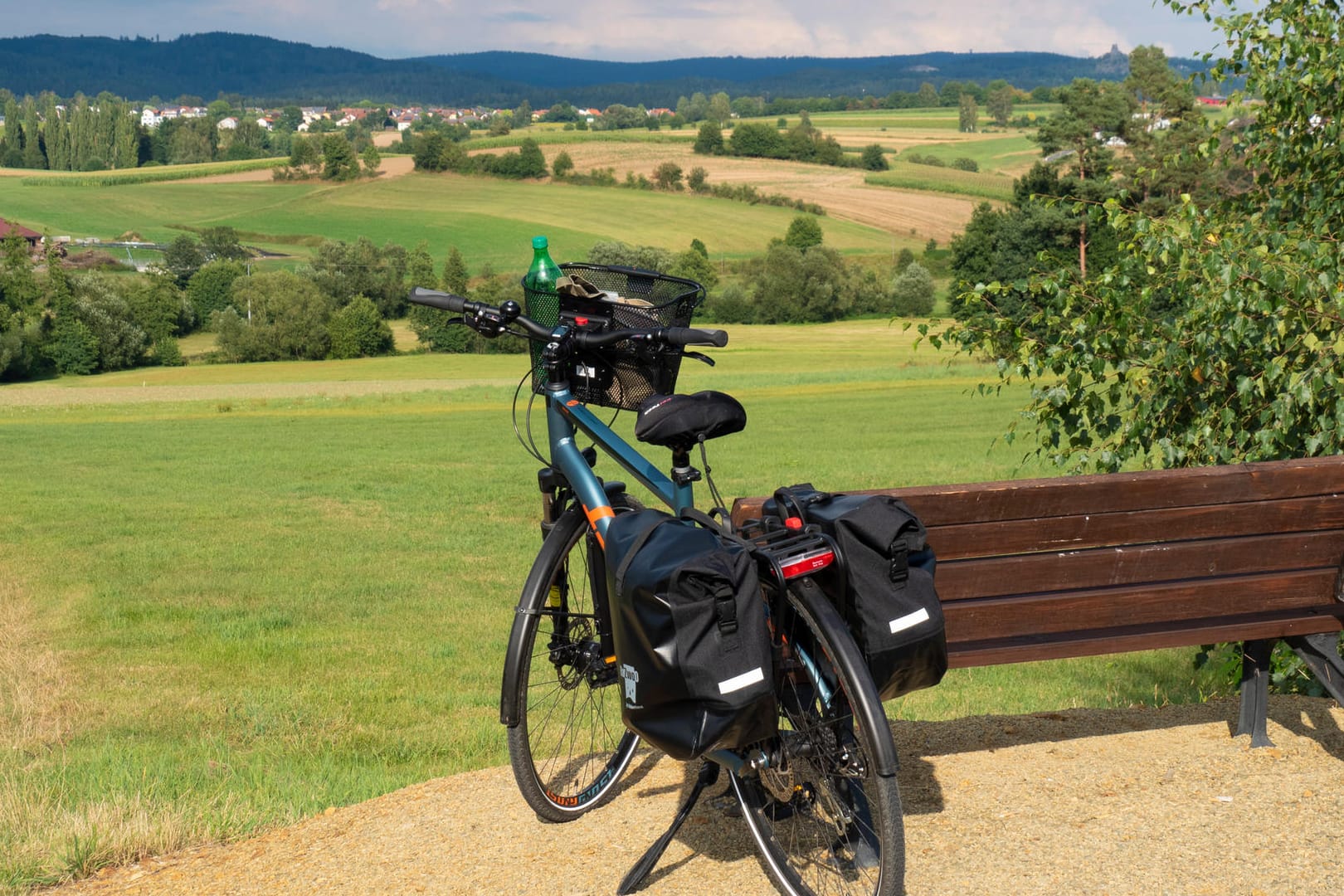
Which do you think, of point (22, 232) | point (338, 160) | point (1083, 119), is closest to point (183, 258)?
point (22, 232)

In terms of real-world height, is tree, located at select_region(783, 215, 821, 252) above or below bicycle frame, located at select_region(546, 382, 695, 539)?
below

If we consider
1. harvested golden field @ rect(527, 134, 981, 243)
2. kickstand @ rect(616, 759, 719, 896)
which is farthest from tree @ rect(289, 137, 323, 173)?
kickstand @ rect(616, 759, 719, 896)

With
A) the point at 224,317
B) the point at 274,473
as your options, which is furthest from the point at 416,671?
the point at 224,317

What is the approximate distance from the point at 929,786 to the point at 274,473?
68.4 feet

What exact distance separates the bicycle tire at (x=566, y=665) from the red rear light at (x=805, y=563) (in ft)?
2.76

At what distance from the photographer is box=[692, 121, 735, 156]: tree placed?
460ft

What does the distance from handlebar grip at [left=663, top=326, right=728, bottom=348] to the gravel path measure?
1.47 m

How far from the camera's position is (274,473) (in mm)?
23562

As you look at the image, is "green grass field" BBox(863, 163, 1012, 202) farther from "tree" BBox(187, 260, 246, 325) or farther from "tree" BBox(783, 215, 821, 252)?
"tree" BBox(187, 260, 246, 325)

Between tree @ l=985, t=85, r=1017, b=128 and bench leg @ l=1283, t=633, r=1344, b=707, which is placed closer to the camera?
bench leg @ l=1283, t=633, r=1344, b=707

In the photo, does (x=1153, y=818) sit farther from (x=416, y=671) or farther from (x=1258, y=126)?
(x=416, y=671)

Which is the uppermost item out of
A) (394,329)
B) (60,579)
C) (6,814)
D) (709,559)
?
(709,559)

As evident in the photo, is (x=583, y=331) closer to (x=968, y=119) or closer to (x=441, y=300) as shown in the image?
(x=441, y=300)

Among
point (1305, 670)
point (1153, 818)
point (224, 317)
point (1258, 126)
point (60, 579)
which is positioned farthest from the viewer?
point (224, 317)
